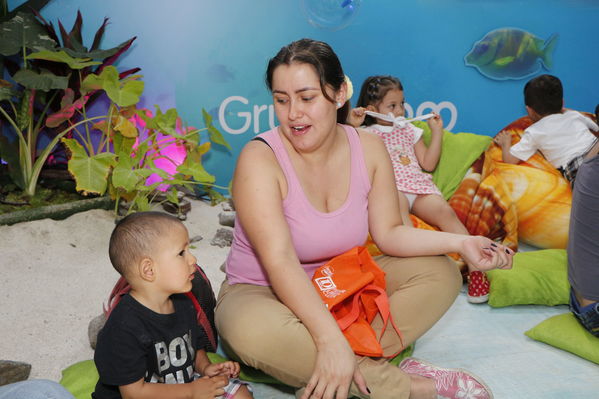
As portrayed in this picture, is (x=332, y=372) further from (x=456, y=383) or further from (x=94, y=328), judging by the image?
(x=94, y=328)

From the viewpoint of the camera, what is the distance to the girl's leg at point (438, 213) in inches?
108

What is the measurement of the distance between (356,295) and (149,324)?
0.59 metres

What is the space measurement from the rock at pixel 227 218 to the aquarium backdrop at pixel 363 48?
0.48 m

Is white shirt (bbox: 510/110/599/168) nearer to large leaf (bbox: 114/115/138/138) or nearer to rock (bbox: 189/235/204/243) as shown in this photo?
rock (bbox: 189/235/204/243)

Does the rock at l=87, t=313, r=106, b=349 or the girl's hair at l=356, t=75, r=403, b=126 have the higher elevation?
the girl's hair at l=356, t=75, r=403, b=126

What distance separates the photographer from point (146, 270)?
1346mm

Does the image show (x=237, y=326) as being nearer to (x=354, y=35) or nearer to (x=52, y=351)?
(x=52, y=351)

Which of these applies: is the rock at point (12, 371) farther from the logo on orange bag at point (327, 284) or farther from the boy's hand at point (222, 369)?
the logo on orange bag at point (327, 284)

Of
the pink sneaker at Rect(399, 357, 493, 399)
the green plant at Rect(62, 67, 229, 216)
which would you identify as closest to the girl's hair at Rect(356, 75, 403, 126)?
the green plant at Rect(62, 67, 229, 216)

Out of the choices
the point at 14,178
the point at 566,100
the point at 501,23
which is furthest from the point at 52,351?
the point at 566,100

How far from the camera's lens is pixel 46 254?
9.07ft

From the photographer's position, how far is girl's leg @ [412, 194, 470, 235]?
275cm

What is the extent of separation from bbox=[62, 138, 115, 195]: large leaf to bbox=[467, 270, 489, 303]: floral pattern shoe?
1.90m

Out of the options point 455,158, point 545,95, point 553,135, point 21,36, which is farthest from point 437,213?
point 21,36
